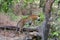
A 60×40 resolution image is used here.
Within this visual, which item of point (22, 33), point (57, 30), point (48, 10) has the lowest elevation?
point (22, 33)

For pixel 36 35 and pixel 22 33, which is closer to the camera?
pixel 36 35

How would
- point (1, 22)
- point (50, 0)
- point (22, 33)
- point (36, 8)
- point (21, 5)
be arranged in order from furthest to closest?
point (36, 8)
point (21, 5)
point (1, 22)
point (22, 33)
point (50, 0)

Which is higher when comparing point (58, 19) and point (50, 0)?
point (50, 0)

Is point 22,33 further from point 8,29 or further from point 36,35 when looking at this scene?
point 36,35

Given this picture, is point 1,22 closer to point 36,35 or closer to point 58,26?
point 36,35

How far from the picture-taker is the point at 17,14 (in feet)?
35.4

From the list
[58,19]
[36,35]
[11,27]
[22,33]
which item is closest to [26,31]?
[22,33]

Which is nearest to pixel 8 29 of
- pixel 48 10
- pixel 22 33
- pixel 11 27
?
pixel 11 27

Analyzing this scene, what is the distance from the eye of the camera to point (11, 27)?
8633 mm

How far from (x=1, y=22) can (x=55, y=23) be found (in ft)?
13.3

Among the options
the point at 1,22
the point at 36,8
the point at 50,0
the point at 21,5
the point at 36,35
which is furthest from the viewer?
the point at 36,8

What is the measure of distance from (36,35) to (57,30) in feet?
3.94

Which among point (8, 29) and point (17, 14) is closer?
point (8, 29)

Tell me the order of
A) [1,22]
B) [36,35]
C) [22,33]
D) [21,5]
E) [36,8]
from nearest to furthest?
[36,35], [22,33], [1,22], [21,5], [36,8]
